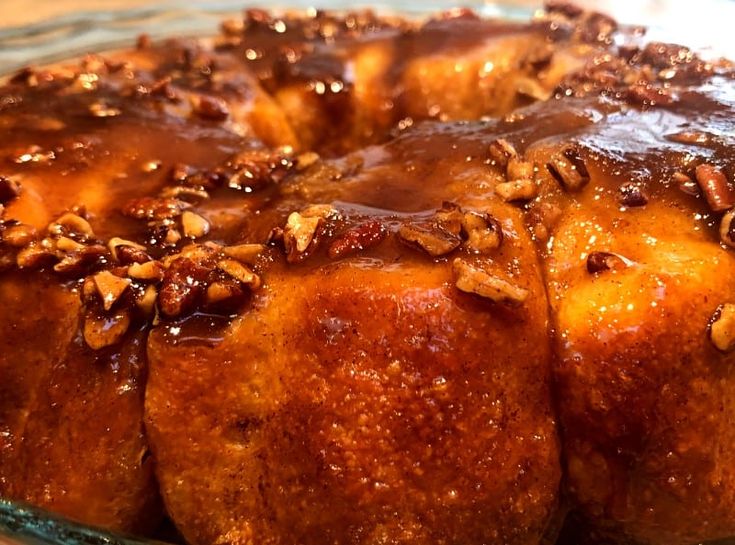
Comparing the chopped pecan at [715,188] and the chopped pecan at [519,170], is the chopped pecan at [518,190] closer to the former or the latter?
the chopped pecan at [519,170]

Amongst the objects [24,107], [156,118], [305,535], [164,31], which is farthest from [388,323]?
[164,31]

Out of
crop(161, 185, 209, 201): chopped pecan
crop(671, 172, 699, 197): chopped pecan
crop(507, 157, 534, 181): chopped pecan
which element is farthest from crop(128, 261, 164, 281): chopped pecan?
crop(671, 172, 699, 197): chopped pecan

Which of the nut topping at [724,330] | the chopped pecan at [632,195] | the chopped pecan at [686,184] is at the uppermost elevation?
the chopped pecan at [686,184]

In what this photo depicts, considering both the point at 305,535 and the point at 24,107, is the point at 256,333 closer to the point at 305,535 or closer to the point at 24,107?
the point at 305,535

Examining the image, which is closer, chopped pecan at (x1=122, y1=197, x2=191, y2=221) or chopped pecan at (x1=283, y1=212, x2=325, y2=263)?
chopped pecan at (x1=283, y1=212, x2=325, y2=263)

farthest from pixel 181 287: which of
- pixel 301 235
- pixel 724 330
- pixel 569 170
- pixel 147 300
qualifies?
pixel 724 330

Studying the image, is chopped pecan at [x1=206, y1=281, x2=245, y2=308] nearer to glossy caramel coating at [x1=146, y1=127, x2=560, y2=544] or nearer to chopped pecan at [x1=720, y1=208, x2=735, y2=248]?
glossy caramel coating at [x1=146, y1=127, x2=560, y2=544]

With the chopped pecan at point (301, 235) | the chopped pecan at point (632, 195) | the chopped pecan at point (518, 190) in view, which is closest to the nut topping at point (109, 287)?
the chopped pecan at point (301, 235)
